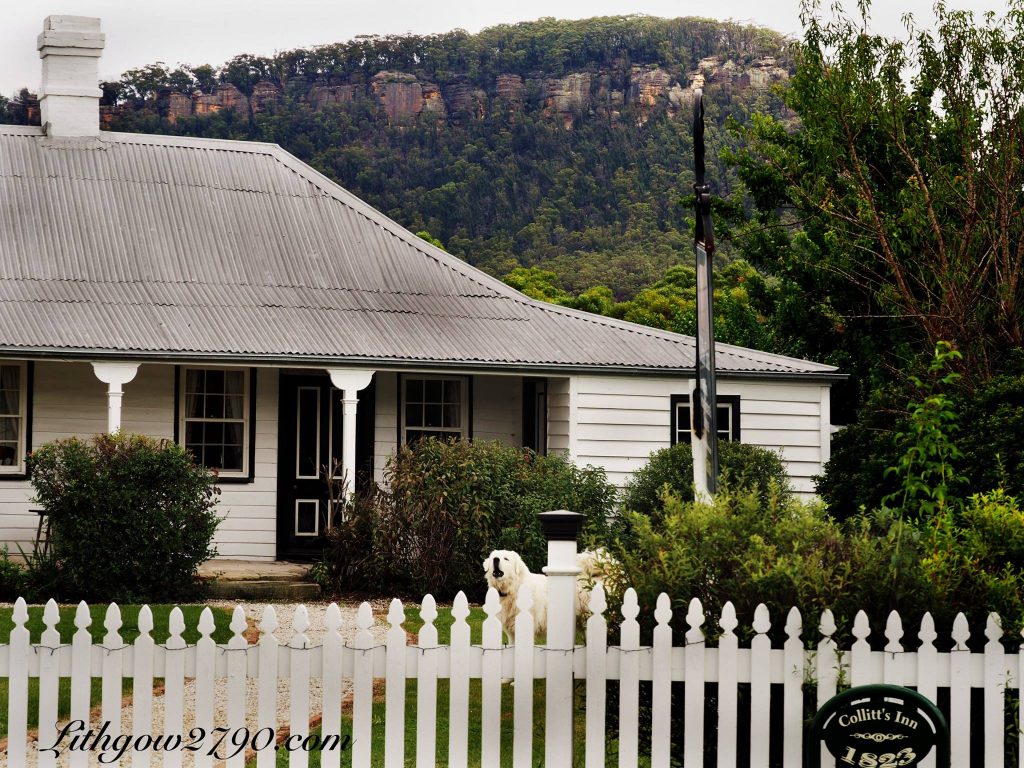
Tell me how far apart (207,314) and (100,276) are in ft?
5.09

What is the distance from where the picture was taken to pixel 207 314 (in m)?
16.5

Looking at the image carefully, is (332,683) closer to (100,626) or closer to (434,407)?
(100,626)

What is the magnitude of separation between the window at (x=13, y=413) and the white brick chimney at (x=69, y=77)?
432cm

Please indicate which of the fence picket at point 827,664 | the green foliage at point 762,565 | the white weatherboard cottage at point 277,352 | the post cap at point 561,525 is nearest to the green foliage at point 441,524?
the white weatherboard cottage at point 277,352

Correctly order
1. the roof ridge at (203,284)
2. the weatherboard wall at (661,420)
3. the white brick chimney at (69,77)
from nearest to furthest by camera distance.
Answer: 1. the roof ridge at (203,284)
2. the weatherboard wall at (661,420)
3. the white brick chimney at (69,77)

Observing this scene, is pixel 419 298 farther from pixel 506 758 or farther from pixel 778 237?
pixel 506 758

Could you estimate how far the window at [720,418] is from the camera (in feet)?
56.4

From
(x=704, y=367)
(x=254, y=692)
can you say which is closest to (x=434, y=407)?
(x=704, y=367)

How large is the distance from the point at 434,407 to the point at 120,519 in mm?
5275

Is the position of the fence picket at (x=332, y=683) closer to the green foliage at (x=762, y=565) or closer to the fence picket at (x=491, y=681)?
the fence picket at (x=491, y=681)

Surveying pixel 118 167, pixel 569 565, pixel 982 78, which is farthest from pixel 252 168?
pixel 569 565

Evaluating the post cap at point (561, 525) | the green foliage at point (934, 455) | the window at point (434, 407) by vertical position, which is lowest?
the post cap at point (561, 525)

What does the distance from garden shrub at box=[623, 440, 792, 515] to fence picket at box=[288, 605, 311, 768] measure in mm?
9466

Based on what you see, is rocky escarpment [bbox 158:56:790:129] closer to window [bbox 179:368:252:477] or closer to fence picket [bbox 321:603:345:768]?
window [bbox 179:368:252:477]
